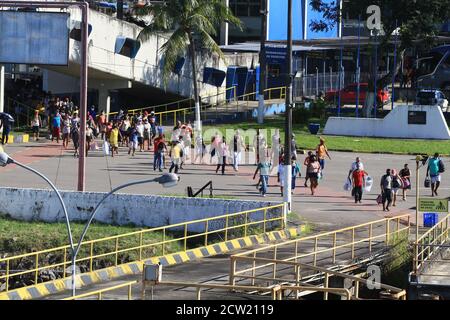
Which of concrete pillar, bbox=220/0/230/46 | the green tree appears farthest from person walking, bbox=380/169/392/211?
concrete pillar, bbox=220/0/230/46

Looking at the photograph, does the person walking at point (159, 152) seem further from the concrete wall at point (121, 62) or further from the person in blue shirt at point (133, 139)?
the concrete wall at point (121, 62)

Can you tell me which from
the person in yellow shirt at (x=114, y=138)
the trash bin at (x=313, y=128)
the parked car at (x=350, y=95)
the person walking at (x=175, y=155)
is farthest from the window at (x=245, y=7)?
the person walking at (x=175, y=155)

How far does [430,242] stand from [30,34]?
23250 mm

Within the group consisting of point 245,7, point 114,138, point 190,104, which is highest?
point 245,7

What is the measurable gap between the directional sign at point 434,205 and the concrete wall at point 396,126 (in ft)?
70.9

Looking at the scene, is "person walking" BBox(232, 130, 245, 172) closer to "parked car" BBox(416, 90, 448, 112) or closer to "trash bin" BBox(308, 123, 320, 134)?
"trash bin" BBox(308, 123, 320, 134)

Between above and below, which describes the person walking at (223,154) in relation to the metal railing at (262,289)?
above

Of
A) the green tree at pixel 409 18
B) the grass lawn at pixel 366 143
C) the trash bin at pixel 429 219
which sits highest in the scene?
the green tree at pixel 409 18

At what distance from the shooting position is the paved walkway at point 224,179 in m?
34.8

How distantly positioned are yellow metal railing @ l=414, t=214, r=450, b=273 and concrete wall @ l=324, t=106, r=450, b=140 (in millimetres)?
17706

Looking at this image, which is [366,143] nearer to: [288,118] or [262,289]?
[288,118]

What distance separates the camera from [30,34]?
156ft

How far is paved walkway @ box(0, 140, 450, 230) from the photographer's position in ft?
114

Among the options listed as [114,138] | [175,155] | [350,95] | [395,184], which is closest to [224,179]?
[175,155]
